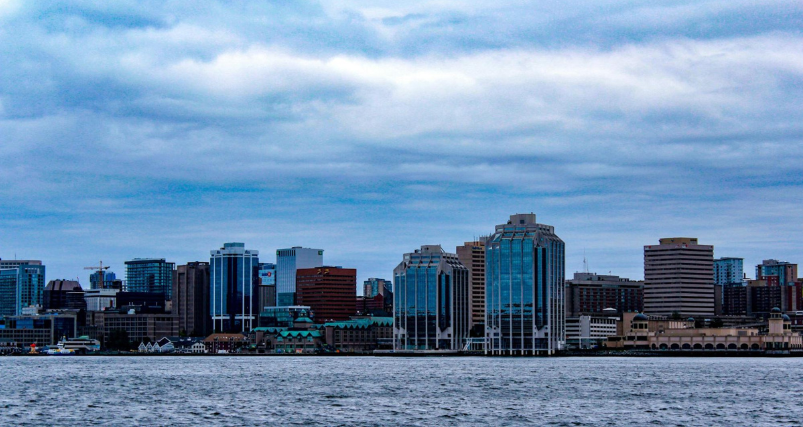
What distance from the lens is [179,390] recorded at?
128250 mm

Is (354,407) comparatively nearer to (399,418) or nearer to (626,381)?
(399,418)

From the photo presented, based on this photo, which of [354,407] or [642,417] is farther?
[354,407]

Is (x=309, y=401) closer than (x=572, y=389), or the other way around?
(x=309, y=401)

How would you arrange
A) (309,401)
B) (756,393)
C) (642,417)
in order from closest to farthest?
(642,417)
(309,401)
(756,393)

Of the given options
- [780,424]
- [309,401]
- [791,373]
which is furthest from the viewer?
[791,373]

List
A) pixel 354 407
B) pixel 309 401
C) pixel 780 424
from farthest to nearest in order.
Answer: pixel 309 401 → pixel 354 407 → pixel 780 424

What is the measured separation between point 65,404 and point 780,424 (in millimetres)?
60285

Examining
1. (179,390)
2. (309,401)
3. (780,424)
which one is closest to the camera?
(780,424)

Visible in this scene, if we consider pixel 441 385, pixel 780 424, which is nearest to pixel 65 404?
pixel 441 385

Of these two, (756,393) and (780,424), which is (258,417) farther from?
(756,393)

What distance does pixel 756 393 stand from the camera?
11981 cm

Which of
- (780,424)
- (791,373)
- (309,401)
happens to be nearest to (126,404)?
(309,401)

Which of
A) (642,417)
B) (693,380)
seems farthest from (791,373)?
(642,417)

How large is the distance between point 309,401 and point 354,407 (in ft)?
28.5
